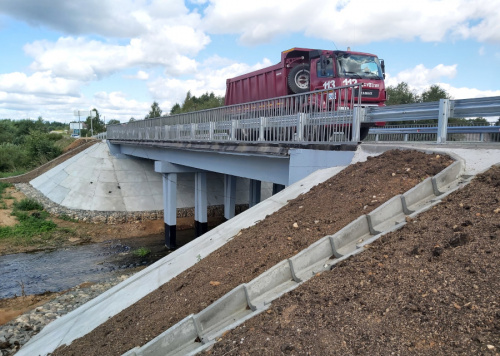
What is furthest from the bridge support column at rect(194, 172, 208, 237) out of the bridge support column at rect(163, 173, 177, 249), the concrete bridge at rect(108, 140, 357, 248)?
the bridge support column at rect(163, 173, 177, 249)

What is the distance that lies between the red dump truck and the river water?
1027 centimetres

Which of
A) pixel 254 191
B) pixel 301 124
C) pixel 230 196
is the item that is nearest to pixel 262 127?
pixel 301 124

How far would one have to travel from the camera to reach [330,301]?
356cm

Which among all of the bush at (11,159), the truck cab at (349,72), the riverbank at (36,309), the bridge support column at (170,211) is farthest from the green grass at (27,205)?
the truck cab at (349,72)

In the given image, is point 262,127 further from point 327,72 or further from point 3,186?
point 3,186

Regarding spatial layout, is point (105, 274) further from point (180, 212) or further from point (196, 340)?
point (196, 340)

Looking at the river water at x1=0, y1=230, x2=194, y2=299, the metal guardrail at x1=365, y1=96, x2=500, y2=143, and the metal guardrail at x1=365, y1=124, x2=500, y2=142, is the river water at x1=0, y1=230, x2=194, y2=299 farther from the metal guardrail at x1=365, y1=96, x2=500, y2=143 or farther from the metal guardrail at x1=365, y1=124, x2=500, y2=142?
the metal guardrail at x1=365, y1=96, x2=500, y2=143

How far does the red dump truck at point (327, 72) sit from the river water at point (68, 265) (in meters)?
10.3

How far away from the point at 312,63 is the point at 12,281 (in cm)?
1397

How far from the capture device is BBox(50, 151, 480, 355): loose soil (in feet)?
11.4

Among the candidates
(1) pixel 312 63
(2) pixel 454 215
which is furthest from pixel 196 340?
(1) pixel 312 63

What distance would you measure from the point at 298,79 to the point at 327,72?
196 centimetres

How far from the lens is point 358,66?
13320mm

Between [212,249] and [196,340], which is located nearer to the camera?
[196,340]
